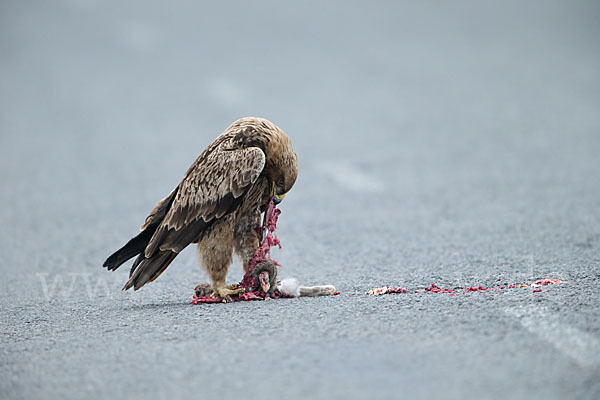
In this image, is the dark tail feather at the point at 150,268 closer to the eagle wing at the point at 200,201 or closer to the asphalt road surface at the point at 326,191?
the eagle wing at the point at 200,201

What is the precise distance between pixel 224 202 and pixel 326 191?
6.52 m

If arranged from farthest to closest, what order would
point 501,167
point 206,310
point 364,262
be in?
point 501,167 → point 364,262 → point 206,310

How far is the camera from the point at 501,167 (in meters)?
12.8

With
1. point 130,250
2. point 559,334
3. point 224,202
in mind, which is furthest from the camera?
point 130,250

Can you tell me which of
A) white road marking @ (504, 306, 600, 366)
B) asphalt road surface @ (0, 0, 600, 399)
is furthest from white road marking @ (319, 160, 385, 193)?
white road marking @ (504, 306, 600, 366)

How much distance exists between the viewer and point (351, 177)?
13.3 m

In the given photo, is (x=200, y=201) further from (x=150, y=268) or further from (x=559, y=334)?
(x=559, y=334)

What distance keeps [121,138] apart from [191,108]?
260cm

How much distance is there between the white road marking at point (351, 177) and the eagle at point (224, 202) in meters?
6.07

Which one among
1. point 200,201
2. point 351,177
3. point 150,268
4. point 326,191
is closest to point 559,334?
point 200,201

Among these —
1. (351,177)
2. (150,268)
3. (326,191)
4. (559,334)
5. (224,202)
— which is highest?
(351,177)

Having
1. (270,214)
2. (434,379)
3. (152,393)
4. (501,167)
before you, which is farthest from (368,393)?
(501,167)

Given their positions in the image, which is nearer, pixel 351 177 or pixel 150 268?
pixel 150 268

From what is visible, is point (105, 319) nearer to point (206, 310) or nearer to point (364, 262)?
point (206, 310)
